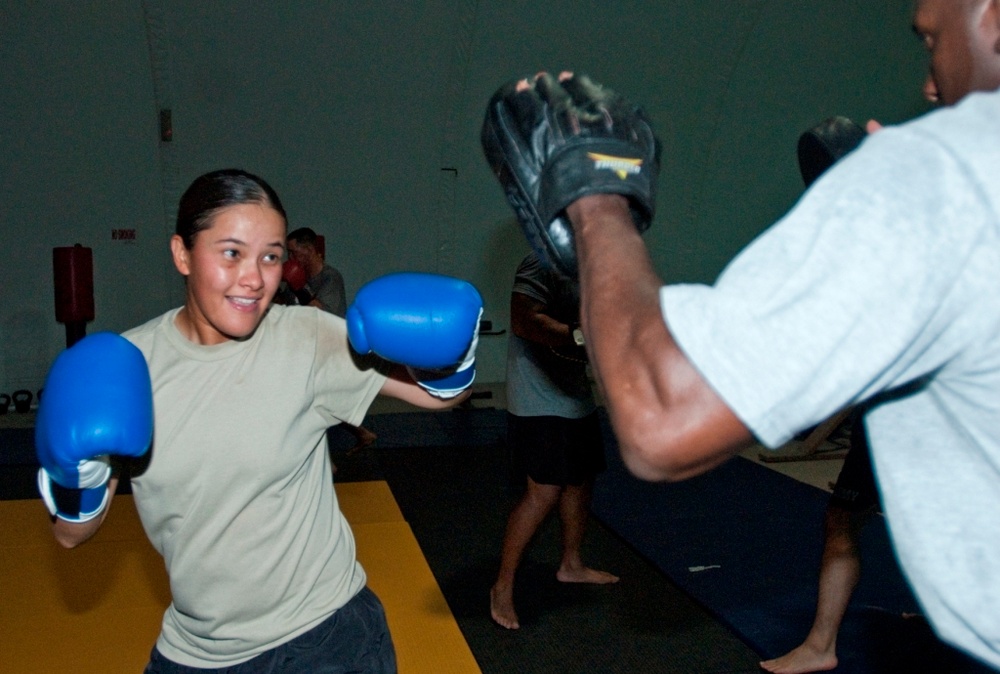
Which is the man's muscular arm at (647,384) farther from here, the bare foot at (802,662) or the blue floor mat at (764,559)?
the bare foot at (802,662)

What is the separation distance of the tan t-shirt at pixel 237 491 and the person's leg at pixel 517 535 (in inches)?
62.8

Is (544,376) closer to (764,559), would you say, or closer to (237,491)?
(764,559)

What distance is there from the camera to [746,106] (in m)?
9.05

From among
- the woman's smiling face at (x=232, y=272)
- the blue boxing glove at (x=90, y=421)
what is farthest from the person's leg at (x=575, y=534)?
the blue boxing glove at (x=90, y=421)

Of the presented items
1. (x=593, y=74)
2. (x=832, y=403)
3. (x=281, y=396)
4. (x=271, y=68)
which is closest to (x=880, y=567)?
(x=281, y=396)

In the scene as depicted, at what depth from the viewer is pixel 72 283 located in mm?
6453

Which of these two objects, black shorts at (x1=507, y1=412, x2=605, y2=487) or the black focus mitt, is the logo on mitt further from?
black shorts at (x1=507, y1=412, x2=605, y2=487)

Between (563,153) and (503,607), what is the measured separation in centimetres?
269

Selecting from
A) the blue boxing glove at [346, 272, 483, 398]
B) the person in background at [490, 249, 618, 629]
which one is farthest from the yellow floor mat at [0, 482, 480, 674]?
the blue boxing glove at [346, 272, 483, 398]

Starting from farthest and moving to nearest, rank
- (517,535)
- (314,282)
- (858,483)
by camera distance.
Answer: (314,282)
(517,535)
(858,483)

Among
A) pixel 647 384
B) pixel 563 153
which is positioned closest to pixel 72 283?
pixel 563 153

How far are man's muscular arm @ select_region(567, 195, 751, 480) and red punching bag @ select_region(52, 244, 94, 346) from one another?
6.58m

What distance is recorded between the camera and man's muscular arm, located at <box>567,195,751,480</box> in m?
0.74

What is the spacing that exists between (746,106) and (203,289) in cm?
843
